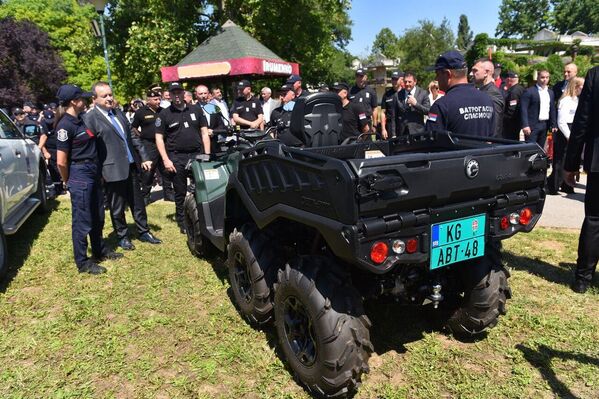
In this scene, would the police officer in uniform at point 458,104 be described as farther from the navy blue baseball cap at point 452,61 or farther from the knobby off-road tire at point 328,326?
the knobby off-road tire at point 328,326

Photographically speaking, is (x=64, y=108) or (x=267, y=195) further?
(x=64, y=108)

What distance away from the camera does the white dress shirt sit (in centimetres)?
752

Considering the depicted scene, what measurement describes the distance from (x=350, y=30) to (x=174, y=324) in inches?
2102

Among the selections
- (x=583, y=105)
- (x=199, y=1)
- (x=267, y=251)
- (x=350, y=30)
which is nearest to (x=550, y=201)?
(x=583, y=105)

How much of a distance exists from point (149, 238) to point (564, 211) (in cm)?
596

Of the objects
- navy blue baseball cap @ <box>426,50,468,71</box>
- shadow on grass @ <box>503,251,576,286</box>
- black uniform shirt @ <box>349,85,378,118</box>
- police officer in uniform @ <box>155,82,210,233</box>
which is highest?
navy blue baseball cap @ <box>426,50,468,71</box>

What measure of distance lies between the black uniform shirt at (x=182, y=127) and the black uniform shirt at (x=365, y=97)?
326cm

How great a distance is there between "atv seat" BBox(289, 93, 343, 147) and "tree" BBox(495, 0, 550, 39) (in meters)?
123

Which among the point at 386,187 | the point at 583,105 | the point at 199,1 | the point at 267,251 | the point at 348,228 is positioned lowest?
the point at 267,251

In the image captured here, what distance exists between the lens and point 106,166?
17.0 ft

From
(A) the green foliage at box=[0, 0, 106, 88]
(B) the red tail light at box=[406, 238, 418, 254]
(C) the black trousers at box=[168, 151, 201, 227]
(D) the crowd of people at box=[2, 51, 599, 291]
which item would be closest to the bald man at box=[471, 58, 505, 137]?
(D) the crowd of people at box=[2, 51, 599, 291]

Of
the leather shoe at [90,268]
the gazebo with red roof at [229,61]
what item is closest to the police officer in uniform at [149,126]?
the leather shoe at [90,268]

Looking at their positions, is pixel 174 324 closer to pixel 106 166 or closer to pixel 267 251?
pixel 267 251

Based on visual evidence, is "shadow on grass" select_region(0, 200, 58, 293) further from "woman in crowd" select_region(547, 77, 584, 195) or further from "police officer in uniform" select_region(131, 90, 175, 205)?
"woman in crowd" select_region(547, 77, 584, 195)
